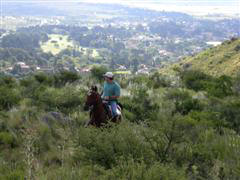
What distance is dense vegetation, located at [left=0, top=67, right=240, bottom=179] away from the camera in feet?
16.8

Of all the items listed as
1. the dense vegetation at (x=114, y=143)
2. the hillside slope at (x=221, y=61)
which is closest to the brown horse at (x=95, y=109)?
the dense vegetation at (x=114, y=143)

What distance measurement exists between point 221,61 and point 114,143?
1470 inches

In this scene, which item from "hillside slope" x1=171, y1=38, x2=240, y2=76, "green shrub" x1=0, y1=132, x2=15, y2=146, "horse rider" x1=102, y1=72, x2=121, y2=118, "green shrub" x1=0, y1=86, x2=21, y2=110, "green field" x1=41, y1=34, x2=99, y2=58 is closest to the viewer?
"green shrub" x1=0, y1=132, x2=15, y2=146

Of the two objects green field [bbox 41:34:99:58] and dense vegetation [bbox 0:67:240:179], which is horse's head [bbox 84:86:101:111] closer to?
dense vegetation [bbox 0:67:240:179]

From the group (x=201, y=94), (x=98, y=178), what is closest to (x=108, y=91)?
(x=98, y=178)

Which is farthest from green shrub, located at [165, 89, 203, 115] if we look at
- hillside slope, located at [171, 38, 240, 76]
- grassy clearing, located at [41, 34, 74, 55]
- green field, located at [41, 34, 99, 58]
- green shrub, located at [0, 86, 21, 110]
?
grassy clearing, located at [41, 34, 74, 55]

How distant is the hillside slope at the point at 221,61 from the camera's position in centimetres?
3774

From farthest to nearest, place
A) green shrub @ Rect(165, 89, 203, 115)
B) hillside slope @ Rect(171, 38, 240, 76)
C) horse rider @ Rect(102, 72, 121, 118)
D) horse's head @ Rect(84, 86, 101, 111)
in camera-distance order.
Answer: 1. hillside slope @ Rect(171, 38, 240, 76)
2. green shrub @ Rect(165, 89, 203, 115)
3. horse rider @ Rect(102, 72, 121, 118)
4. horse's head @ Rect(84, 86, 101, 111)

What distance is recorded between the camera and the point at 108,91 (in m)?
8.97

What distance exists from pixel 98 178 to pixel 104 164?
3.21 ft

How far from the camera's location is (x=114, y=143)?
6.10 m

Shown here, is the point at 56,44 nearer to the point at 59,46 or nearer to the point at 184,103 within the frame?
the point at 59,46

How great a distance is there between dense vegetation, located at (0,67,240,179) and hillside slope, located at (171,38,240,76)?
25.0 meters

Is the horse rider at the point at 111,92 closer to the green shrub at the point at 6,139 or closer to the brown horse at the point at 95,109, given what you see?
the brown horse at the point at 95,109
